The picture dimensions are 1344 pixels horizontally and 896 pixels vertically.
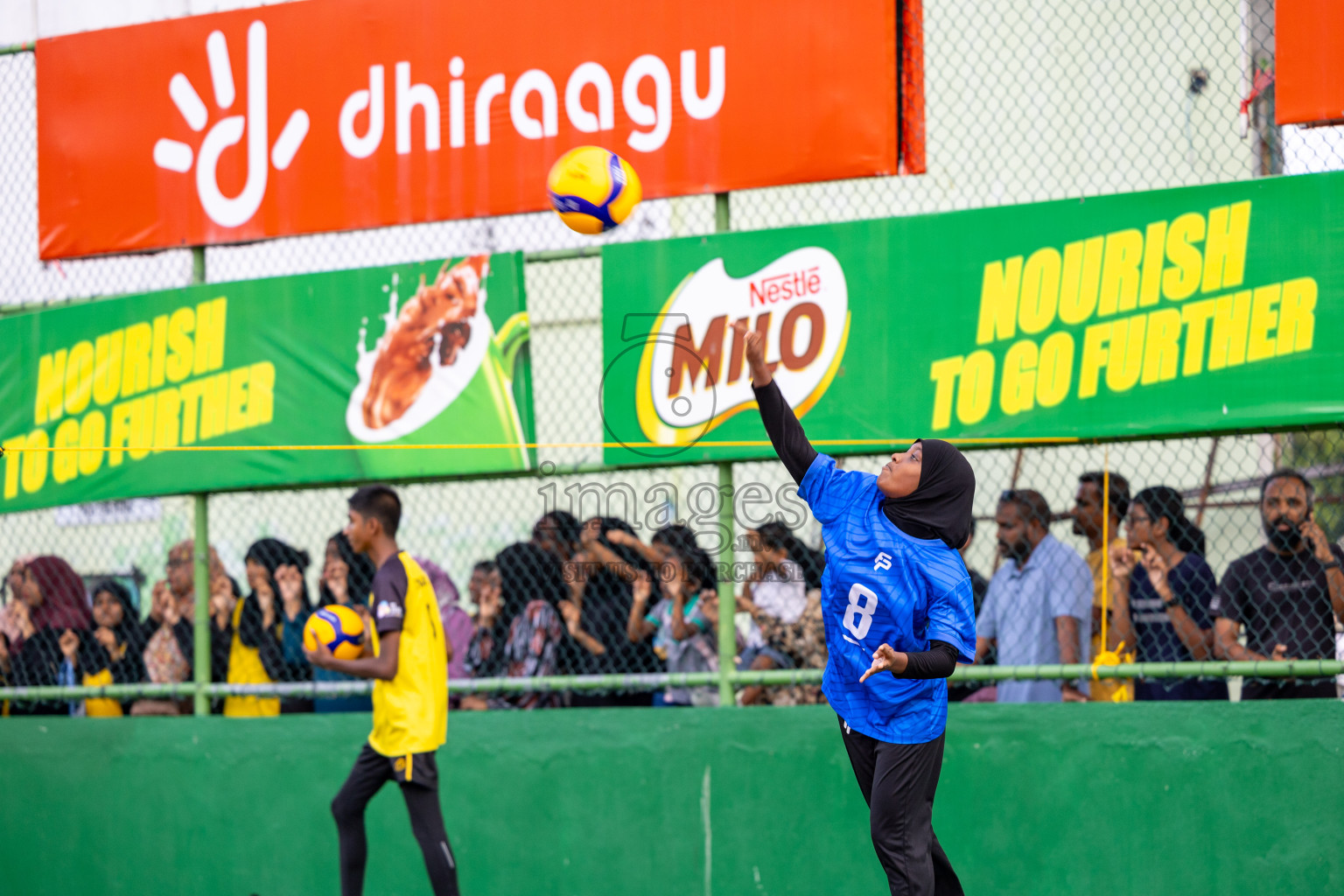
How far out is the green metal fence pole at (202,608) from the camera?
802 cm

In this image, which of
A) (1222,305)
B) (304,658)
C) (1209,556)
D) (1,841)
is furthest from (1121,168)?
(1,841)

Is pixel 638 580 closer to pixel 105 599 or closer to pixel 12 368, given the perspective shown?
pixel 105 599

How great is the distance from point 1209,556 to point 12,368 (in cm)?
776

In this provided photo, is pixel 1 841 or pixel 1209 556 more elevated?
pixel 1209 556

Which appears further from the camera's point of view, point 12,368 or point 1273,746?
point 12,368

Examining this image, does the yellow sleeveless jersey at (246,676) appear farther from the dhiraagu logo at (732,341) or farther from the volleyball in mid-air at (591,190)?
the volleyball in mid-air at (591,190)

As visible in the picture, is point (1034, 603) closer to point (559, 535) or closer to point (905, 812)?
point (905, 812)

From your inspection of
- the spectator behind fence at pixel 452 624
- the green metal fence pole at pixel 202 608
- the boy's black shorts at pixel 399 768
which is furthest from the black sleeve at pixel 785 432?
the green metal fence pole at pixel 202 608

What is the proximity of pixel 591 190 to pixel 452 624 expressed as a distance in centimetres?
301

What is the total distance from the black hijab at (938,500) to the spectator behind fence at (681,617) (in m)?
2.28

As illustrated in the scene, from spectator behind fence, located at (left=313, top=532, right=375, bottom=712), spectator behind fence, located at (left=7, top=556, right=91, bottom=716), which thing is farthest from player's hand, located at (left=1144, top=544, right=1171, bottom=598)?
spectator behind fence, located at (left=7, top=556, right=91, bottom=716)

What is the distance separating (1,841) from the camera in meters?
8.27

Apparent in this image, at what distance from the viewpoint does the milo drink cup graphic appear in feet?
24.8

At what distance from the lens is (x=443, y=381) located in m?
7.70
